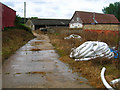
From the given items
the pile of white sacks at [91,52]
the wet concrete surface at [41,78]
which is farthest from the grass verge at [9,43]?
the pile of white sacks at [91,52]

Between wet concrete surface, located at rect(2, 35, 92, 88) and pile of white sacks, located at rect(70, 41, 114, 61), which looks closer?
wet concrete surface, located at rect(2, 35, 92, 88)

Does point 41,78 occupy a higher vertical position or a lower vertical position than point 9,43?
higher

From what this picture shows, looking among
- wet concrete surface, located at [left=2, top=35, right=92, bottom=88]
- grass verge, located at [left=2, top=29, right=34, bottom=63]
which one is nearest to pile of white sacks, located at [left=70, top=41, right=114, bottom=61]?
wet concrete surface, located at [left=2, top=35, right=92, bottom=88]

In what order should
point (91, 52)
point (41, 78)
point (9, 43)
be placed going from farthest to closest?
point (9, 43) → point (91, 52) → point (41, 78)

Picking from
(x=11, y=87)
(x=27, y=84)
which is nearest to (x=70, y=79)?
(x=27, y=84)

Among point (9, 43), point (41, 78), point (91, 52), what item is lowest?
point (9, 43)

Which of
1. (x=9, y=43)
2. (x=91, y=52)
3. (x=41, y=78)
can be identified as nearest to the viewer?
(x=41, y=78)

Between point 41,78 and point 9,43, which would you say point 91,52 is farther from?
point 9,43

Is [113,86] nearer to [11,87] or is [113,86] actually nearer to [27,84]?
[27,84]

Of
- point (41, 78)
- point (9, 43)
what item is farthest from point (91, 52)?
point (9, 43)

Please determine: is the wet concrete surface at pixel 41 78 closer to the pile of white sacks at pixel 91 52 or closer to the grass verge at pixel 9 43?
the pile of white sacks at pixel 91 52

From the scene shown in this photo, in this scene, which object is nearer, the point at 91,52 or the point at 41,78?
the point at 41,78

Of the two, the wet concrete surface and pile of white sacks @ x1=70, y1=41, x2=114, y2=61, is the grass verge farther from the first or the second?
pile of white sacks @ x1=70, y1=41, x2=114, y2=61

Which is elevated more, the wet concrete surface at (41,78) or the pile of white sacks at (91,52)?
the pile of white sacks at (91,52)
